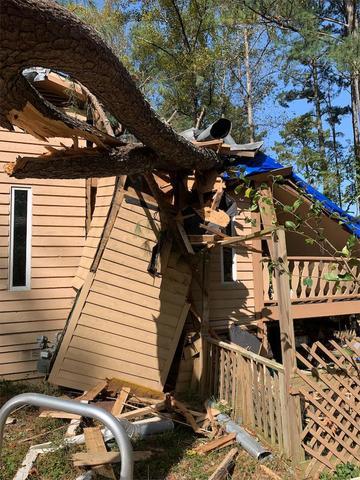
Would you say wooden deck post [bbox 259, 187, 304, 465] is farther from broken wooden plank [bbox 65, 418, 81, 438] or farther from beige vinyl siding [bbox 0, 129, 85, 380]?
beige vinyl siding [bbox 0, 129, 85, 380]

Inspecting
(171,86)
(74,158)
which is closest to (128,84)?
(74,158)

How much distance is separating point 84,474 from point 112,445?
0.74 metres

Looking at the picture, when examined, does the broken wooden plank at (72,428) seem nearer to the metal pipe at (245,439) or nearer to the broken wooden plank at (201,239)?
the metal pipe at (245,439)

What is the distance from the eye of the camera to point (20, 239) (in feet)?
23.9

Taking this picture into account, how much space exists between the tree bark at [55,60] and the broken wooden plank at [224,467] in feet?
12.9

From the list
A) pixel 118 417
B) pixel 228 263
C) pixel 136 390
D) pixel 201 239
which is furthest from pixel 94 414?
pixel 228 263

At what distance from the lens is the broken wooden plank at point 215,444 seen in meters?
5.51

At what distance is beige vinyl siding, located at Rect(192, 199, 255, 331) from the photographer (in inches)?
332

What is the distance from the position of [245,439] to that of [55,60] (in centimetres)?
509

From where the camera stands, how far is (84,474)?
4.60 metres

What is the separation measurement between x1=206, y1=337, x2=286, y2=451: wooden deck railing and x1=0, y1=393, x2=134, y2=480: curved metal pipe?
3.83 meters

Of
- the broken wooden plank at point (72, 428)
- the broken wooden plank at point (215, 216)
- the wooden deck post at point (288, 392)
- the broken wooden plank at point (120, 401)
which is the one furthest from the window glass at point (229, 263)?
the broken wooden plank at point (72, 428)

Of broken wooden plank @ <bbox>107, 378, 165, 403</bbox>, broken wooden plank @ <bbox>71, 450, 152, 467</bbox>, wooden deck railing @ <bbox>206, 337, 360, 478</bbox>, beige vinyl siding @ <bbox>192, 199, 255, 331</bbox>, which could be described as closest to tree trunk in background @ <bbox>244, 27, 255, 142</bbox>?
beige vinyl siding @ <bbox>192, 199, 255, 331</bbox>

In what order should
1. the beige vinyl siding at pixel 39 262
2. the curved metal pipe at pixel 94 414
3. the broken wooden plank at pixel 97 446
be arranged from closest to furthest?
the curved metal pipe at pixel 94 414 < the broken wooden plank at pixel 97 446 < the beige vinyl siding at pixel 39 262
